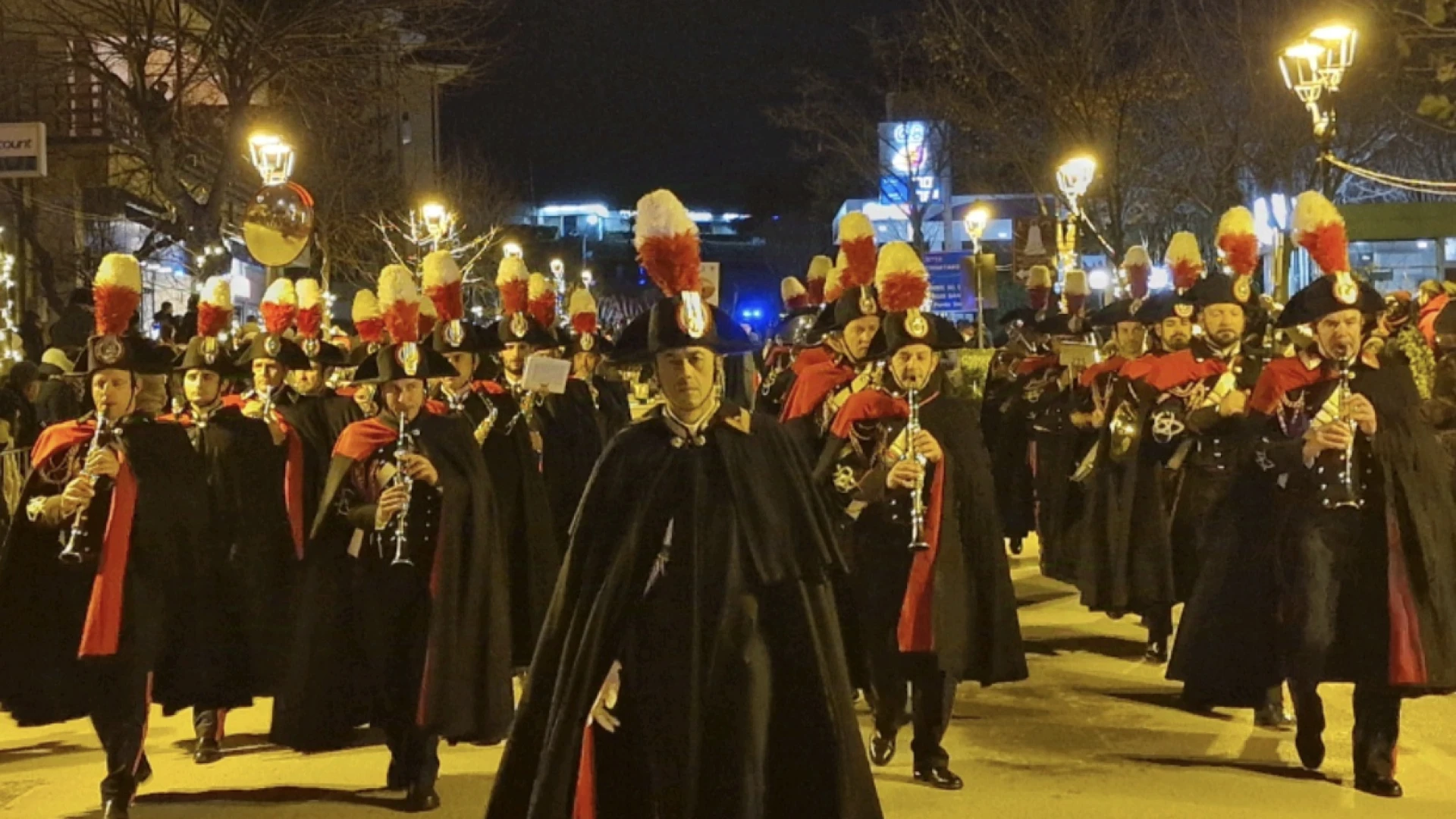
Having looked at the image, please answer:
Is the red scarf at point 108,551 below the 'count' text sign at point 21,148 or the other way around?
below

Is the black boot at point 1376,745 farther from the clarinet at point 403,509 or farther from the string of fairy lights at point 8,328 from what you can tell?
the string of fairy lights at point 8,328

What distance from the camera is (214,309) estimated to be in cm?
929

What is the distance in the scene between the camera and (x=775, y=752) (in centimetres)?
548

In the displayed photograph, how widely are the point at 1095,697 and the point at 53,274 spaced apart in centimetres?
2339

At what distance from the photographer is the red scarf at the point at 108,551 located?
7.30m

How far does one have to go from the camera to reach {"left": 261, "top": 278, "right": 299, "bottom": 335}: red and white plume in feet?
33.3

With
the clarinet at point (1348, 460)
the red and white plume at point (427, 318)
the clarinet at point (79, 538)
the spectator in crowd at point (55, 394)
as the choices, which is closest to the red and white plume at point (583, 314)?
the spectator in crowd at point (55, 394)

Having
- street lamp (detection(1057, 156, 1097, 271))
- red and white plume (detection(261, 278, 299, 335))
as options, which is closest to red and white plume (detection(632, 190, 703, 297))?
red and white plume (detection(261, 278, 299, 335))

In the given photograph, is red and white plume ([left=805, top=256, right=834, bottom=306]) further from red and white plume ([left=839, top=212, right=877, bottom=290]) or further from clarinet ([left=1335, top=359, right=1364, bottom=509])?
clarinet ([left=1335, top=359, right=1364, bottom=509])

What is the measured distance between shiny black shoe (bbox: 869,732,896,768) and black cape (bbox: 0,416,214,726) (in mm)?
3421

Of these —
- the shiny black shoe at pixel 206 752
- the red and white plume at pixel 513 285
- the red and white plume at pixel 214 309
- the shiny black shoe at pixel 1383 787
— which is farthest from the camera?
the red and white plume at pixel 513 285

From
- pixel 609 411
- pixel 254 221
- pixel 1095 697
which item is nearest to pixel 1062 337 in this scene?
pixel 609 411

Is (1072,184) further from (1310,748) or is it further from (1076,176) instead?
(1310,748)

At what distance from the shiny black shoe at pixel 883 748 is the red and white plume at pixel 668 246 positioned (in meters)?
3.57
